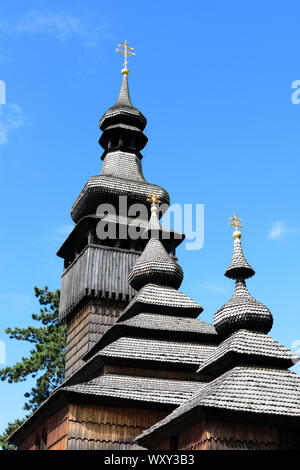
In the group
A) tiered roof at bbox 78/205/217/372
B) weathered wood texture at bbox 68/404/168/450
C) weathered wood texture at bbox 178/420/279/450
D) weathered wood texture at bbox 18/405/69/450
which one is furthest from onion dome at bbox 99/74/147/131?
weathered wood texture at bbox 178/420/279/450

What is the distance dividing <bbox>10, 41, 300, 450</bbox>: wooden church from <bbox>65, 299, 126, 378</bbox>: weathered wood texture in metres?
0.04

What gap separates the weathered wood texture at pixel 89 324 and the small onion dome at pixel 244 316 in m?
9.69

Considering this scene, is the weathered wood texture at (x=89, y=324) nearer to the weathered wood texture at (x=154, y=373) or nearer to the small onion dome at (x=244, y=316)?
the weathered wood texture at (x=154, y=373)

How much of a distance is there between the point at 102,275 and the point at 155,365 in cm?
901

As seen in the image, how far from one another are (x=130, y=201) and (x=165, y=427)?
52.6 ft

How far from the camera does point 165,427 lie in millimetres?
15750

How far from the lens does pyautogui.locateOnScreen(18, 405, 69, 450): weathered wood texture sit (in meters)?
17.8

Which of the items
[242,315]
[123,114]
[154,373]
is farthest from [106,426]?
[123,114]

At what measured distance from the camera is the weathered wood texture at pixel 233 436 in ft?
47.9

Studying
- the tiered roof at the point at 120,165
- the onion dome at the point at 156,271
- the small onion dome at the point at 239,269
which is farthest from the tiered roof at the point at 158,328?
the tiered roof at the point at 120,165

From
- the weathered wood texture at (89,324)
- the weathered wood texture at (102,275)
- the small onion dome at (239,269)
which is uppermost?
the weathered wood texture at (102,275)

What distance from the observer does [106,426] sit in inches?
701
